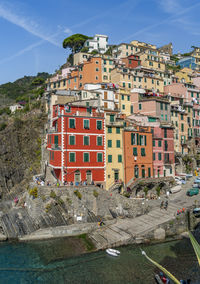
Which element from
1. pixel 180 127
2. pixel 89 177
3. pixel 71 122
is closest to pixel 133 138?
pixel 89 177

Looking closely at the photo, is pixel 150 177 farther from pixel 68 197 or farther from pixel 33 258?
pixel 33 258

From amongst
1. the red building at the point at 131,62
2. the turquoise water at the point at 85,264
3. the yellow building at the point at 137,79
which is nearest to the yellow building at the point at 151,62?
the red building at the point at 131,62

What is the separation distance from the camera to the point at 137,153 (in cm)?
4847

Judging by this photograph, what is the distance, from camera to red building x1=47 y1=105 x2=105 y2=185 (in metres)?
42.2

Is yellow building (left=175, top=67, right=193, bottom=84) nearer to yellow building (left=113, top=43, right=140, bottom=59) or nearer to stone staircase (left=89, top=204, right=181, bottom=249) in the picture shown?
yellow building (left=113, top=43, right=140, bottom=59)

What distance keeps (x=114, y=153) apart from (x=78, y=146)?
6777 mm

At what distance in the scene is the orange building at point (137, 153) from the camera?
47156mm

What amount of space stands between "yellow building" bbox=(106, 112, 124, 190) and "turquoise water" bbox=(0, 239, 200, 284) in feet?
46.6

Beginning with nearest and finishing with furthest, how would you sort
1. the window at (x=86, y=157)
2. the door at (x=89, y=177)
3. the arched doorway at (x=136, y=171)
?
the window at (x=86, y=157) < the door at (x=89, y=177) < the arched doorway at (x=136, y=171)

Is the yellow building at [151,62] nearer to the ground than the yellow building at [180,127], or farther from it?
farther from it

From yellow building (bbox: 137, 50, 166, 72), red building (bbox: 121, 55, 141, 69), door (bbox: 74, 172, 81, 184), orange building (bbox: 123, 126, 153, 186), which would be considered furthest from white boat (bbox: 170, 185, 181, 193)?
yellow building (bbox: 137, 50, 166, 72)

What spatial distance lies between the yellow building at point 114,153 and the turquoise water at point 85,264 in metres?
14.2

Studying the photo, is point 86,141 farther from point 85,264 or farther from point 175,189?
point 85,264

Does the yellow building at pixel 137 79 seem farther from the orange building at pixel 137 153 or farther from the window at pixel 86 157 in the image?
the window at pixel 86 157
